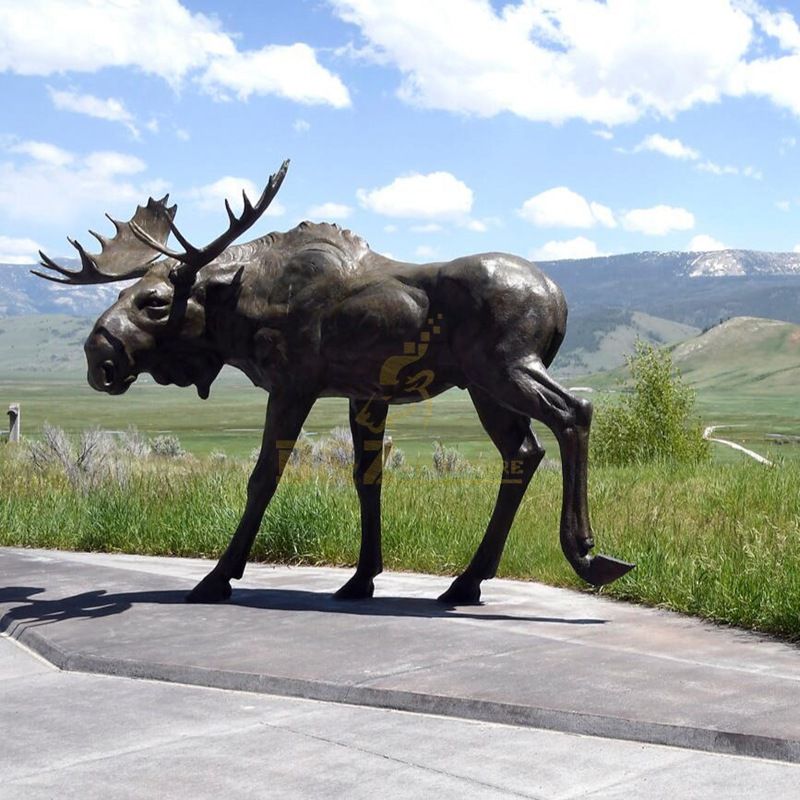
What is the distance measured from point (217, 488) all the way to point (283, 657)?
537 cm

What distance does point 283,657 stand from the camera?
5051 mm

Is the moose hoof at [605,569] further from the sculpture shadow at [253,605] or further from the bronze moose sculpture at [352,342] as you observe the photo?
the sculpture shadow at [253,605]

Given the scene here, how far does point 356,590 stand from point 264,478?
0.80 meters

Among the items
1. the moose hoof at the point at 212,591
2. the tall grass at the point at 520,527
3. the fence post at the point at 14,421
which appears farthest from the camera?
the fence post at the point at 14,421

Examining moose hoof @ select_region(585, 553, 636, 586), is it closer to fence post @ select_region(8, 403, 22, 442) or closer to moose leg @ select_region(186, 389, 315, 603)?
moose leg @ select_region(186, 389, 315, 603)

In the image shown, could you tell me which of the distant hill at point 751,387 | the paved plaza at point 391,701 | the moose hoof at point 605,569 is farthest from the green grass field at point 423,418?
the paved plaza at point 391,701

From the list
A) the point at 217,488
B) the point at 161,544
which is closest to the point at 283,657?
the point at 161,544

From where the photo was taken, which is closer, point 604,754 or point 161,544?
point 604,754

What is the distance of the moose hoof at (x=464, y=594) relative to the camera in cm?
636

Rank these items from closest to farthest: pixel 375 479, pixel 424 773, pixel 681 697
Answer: pixel 424 773 < pixel 681 697 < pixel 375 479

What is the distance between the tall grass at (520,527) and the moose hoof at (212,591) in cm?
164

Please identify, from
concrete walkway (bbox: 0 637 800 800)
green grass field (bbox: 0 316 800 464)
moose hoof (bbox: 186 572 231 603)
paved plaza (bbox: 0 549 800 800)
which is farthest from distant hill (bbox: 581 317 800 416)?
concrete walkway (bbox: 0 637 800 800)

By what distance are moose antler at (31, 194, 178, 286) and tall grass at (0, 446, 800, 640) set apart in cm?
236

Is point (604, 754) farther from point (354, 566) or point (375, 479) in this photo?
point (354, 566)
